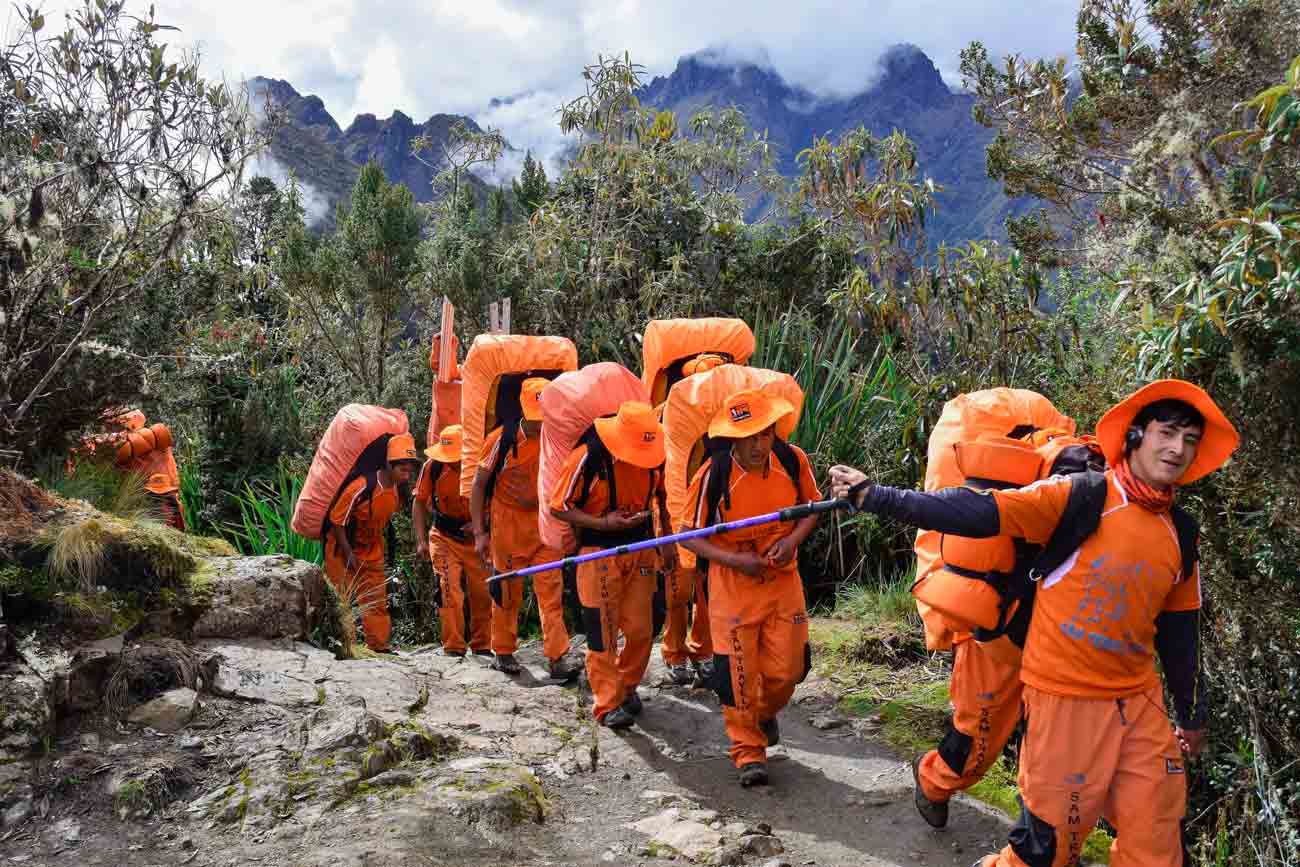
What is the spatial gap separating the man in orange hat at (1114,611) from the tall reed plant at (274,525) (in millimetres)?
6127

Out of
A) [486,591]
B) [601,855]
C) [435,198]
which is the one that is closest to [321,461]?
[486,591]

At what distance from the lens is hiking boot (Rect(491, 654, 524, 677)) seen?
7.27m

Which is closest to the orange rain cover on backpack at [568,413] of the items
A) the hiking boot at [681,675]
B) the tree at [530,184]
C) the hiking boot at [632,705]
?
the hiking boot at [632,705]

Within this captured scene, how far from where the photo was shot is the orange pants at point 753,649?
16.4 ft

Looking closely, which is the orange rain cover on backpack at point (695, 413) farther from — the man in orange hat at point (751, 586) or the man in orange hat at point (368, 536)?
the man in orange hat at point (368, 536)

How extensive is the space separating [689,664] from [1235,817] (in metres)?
3.82

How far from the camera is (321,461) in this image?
8117mm

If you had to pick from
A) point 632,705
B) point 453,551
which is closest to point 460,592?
point 453,551

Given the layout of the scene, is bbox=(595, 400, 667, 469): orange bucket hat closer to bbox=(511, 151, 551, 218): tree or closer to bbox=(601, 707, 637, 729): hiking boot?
bbox=(601, 707, 637, 729): hiking boot

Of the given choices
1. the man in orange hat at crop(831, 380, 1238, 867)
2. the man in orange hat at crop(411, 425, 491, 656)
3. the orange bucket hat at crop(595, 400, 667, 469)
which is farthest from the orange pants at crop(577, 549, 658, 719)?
the man in orange hat at crop(831, 380, 1238, 867)

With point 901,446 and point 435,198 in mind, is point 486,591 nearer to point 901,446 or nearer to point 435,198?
point 901,446

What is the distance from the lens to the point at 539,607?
6.97 meters

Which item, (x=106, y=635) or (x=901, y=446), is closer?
(x=106, y=635)

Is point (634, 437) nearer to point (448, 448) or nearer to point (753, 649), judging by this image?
point (753, 649)
